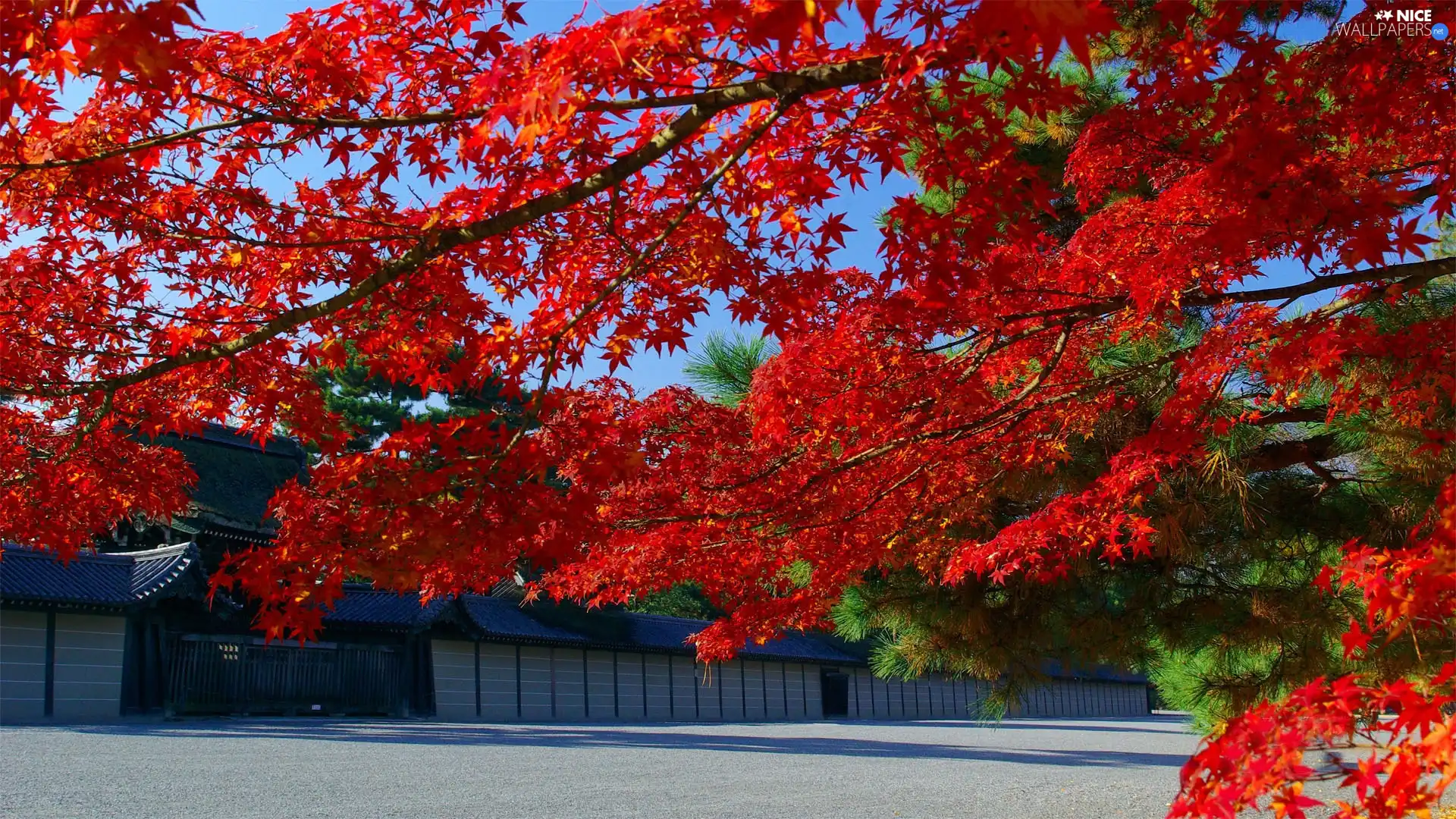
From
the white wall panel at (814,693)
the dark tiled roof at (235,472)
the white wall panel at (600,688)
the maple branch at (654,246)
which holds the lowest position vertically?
the white wall panel at (814,693)

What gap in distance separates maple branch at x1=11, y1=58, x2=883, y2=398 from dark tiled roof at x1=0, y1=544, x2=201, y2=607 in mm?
12348

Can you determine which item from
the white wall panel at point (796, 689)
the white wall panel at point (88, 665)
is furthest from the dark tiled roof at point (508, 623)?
the white wall panel at point (796, 689)

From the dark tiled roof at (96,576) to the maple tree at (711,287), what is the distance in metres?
11.1

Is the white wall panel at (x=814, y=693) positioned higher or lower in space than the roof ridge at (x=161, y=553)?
lower

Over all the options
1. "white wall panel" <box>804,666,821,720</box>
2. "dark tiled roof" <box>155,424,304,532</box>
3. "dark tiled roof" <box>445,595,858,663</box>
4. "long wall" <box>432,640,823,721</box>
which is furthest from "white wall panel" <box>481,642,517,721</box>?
"white wall panel" <box>804,666,821,720</box>

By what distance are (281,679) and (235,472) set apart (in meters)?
6.35

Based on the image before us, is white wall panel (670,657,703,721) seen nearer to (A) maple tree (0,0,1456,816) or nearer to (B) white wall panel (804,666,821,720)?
(B) white wall panel (804,666,821,720)

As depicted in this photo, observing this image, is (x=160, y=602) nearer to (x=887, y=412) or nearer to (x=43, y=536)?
(x=43, y=536)

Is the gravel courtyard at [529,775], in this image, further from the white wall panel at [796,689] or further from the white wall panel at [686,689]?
the white wall panel at [796,689]

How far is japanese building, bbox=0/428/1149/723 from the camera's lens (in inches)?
571

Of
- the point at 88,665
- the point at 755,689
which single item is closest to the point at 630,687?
the point at 755,689

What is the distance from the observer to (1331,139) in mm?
4586

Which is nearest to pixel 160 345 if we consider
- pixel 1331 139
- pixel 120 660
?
pixel 1331 139

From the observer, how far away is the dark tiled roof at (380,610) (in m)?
17.6
